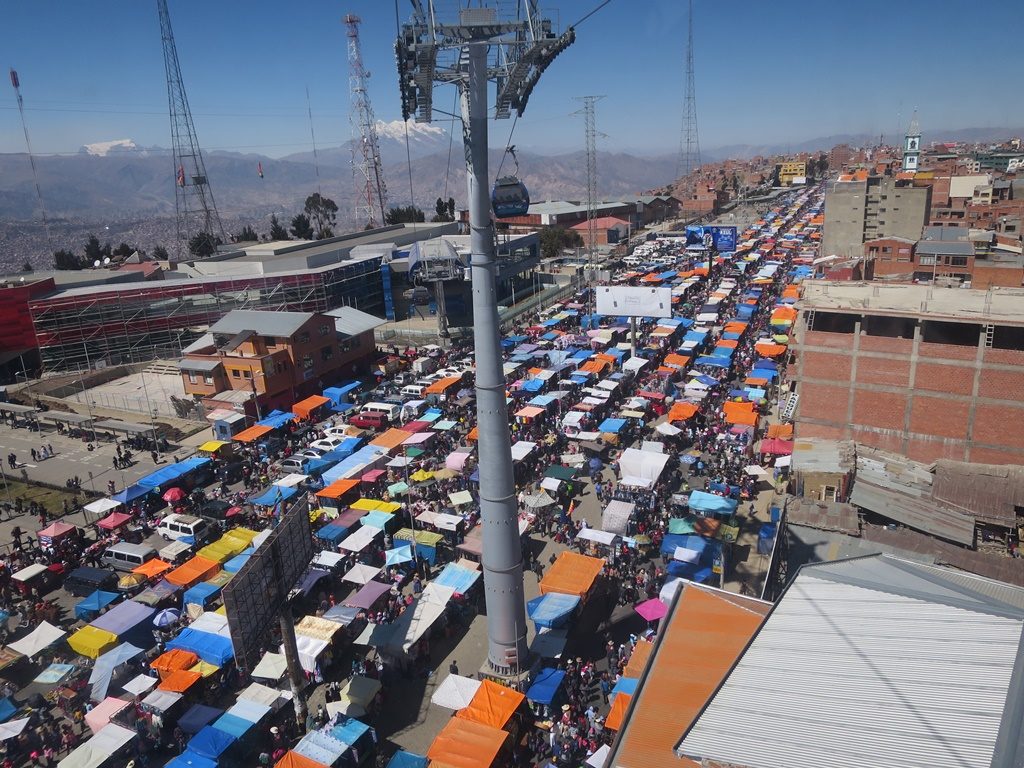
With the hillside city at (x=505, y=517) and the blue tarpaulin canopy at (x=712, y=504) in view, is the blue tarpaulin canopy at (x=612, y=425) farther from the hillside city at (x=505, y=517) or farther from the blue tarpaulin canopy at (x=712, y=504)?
the blue tarpaulin canopy at (x=712, y=504)

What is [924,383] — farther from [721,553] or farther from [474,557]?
[474,557]

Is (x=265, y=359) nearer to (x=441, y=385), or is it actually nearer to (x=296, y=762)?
(x=441, y=385)

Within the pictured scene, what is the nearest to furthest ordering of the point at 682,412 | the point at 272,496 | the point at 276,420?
the point at 272,496, the point at 682,412, the point at 276,420

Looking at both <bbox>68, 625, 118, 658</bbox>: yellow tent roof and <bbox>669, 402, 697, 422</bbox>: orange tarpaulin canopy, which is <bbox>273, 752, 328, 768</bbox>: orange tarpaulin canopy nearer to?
<bbox>68, 625, 118, 658</bbox>: yellow tent roof

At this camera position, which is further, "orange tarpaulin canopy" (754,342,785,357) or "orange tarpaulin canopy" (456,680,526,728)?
"orange tarpaulin canopy" (754,342,785,357)

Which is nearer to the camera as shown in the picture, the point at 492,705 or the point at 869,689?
the point at 869,689

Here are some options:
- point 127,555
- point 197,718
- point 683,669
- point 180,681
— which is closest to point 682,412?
point 683,669

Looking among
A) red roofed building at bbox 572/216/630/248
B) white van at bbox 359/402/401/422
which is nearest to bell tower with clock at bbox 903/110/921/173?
red roofed building at bbox 572/216/630/248
